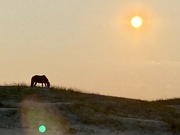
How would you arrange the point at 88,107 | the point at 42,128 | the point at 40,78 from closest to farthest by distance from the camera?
1. the point at 42,128
2. the point at 88,107
3. the point at 40,78

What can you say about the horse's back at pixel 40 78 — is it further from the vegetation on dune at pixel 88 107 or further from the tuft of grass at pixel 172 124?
the tuft of grass at pixel 172 124

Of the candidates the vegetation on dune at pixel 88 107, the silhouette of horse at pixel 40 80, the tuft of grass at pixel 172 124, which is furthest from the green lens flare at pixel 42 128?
the silhouette of horse at pixel 40 80

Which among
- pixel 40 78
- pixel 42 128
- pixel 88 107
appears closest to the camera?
pixel 42 128

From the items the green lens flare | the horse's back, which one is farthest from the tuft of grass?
the horse's back

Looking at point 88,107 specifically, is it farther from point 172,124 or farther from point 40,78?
point 40,78

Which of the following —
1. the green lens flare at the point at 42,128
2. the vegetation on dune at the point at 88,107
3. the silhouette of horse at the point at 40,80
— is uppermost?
the silhouette of horse at the point at 40,80

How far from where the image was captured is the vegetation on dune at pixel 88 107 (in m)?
25.1

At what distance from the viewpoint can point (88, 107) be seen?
2669 cm

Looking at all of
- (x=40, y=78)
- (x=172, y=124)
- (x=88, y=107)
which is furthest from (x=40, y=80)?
(x=172, y=124)

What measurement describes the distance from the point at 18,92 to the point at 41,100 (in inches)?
55.9

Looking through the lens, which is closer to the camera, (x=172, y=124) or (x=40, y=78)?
(x=172, y=124)

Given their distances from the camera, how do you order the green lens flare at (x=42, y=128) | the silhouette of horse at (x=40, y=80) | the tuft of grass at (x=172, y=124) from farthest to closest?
the silhouette of horse at (x=40, y=80) → the tuft of grass at (x=172, y=124) → the green lens flare at (x=42, y=128)

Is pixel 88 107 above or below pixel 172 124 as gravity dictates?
above

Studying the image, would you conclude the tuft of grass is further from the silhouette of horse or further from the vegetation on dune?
the silhouette of horse
